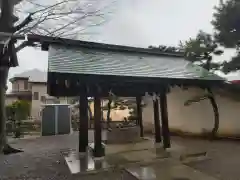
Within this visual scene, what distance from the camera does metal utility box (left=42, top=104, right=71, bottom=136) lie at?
13753mm

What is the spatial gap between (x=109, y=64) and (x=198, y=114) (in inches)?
219

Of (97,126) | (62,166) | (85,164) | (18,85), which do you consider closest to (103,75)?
(97,126)

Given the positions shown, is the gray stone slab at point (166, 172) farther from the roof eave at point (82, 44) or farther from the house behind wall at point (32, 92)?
the house behind wall at point (32, 92)

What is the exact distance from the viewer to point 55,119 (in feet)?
46.0

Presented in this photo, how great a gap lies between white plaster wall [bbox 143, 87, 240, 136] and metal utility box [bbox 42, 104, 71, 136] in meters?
7.15

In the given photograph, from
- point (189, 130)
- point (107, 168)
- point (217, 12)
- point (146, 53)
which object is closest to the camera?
point (107, 168)

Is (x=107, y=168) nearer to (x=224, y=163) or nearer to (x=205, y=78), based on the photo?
(x=224, y=163)

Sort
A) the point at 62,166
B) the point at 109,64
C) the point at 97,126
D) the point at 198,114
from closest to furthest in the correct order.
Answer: the point at 62,166 < the point at 97,126 < the point at 109,64 < the point at 198,114

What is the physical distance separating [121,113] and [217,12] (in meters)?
12.5

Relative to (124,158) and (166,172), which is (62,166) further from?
(166,172)

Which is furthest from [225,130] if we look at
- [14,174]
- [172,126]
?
[14,174]

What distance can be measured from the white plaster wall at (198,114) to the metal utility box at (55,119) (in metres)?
7.15

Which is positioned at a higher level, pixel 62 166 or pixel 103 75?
pixel 103 75

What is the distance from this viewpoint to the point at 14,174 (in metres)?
5.19
